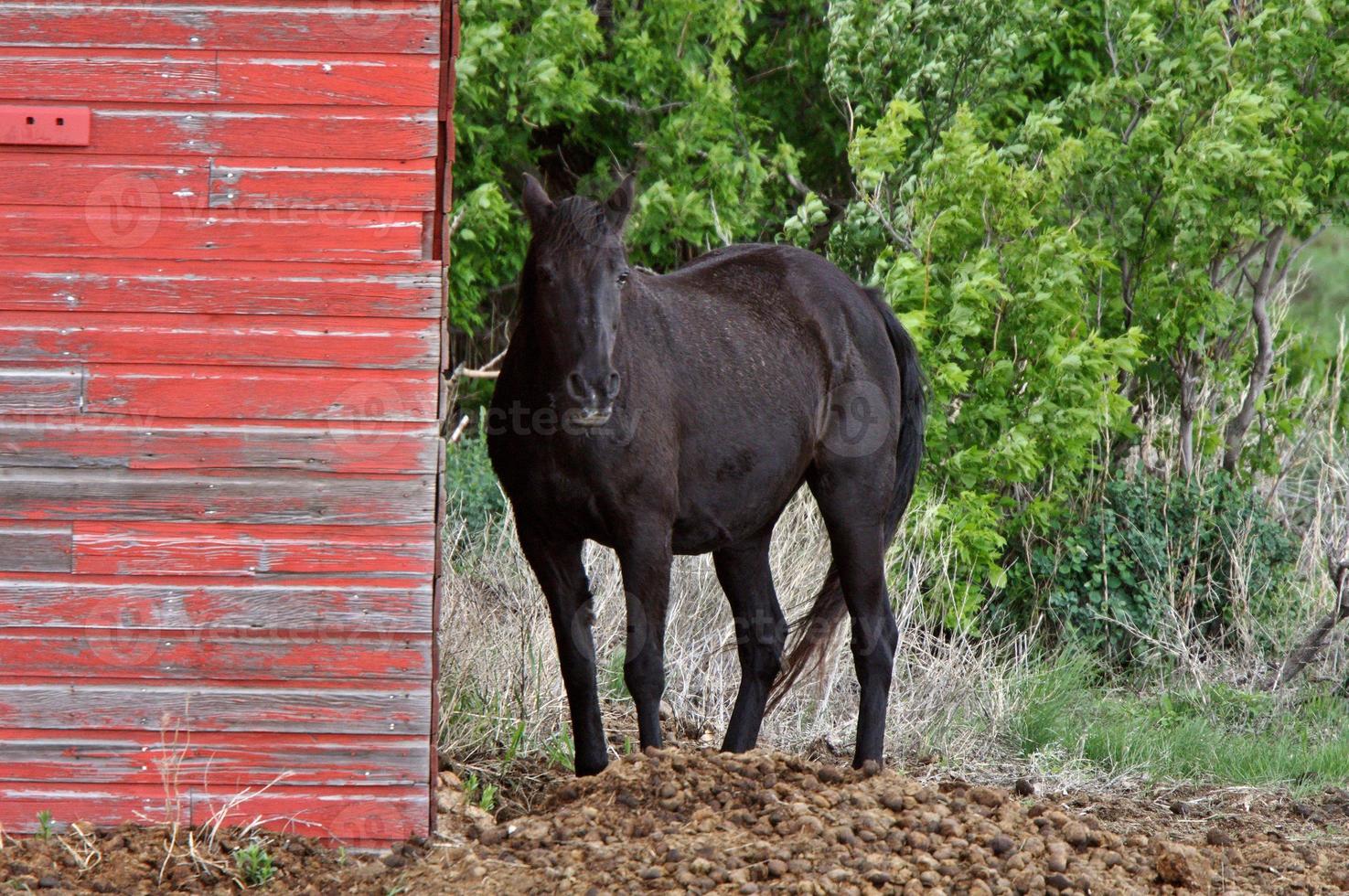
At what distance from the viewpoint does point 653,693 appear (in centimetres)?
528

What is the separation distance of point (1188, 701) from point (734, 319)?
11.4ft

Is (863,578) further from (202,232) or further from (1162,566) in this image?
(1162,566)

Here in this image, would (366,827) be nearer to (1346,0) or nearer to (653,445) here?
(653,445)

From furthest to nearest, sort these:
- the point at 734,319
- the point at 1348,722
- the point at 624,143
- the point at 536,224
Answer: the point at 624,143
the point at 1348,722
the point at 734,319
the point at 536,224

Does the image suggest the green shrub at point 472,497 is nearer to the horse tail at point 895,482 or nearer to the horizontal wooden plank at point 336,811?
the horse tail at point 895,482

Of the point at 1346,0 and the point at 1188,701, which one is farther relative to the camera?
the point at 1346,0

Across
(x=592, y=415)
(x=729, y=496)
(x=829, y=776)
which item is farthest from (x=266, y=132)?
(x=829, y=776)

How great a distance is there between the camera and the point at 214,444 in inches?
172

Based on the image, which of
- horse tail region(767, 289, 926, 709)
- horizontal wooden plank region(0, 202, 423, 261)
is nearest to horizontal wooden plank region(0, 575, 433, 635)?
horizontal wooden plank region(0, 202, 423, 261)

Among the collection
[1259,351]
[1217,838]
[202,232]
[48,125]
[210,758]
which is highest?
[48,125]

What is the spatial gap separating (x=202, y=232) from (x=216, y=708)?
144cm

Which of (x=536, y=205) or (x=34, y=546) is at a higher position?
(x=536, y=205)

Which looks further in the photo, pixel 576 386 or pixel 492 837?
pixel 576 386

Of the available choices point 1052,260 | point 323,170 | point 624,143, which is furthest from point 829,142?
point 323,170
